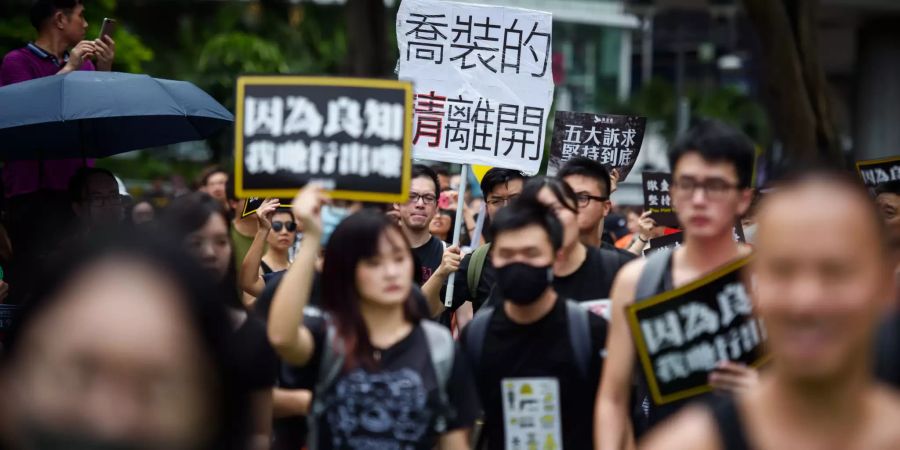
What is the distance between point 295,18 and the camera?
118 ft

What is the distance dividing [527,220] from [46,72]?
4.61 m

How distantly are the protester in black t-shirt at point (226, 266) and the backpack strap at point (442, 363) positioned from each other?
1.77 feet

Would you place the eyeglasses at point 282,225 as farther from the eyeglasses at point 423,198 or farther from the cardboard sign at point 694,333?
the cardboard sign at point 694,333

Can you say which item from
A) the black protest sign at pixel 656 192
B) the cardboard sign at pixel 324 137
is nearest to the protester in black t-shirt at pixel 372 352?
the cardboard sign at pixel 324 137

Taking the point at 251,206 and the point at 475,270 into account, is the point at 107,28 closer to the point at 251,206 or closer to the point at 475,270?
the point at 251,206

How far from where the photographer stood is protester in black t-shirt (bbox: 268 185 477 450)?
15.5 ft

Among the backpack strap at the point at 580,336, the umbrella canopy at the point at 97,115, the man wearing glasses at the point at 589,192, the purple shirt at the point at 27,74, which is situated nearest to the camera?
the backpack strap at the point at 580,336

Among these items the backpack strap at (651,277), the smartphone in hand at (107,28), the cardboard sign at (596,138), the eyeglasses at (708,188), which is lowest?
the backpack strap at (651,277)

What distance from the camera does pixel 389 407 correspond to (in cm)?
472

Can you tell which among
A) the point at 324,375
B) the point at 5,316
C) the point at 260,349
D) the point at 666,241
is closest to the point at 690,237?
the point at 324,375

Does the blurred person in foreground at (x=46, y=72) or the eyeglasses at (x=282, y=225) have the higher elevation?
the blurred person in foreground at (x=46, y=72)

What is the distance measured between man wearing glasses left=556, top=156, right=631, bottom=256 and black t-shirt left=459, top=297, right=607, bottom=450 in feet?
6.11

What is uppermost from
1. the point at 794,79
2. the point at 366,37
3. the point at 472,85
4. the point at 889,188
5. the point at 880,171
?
the point at 366,37

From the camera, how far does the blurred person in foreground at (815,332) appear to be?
2.61 m
